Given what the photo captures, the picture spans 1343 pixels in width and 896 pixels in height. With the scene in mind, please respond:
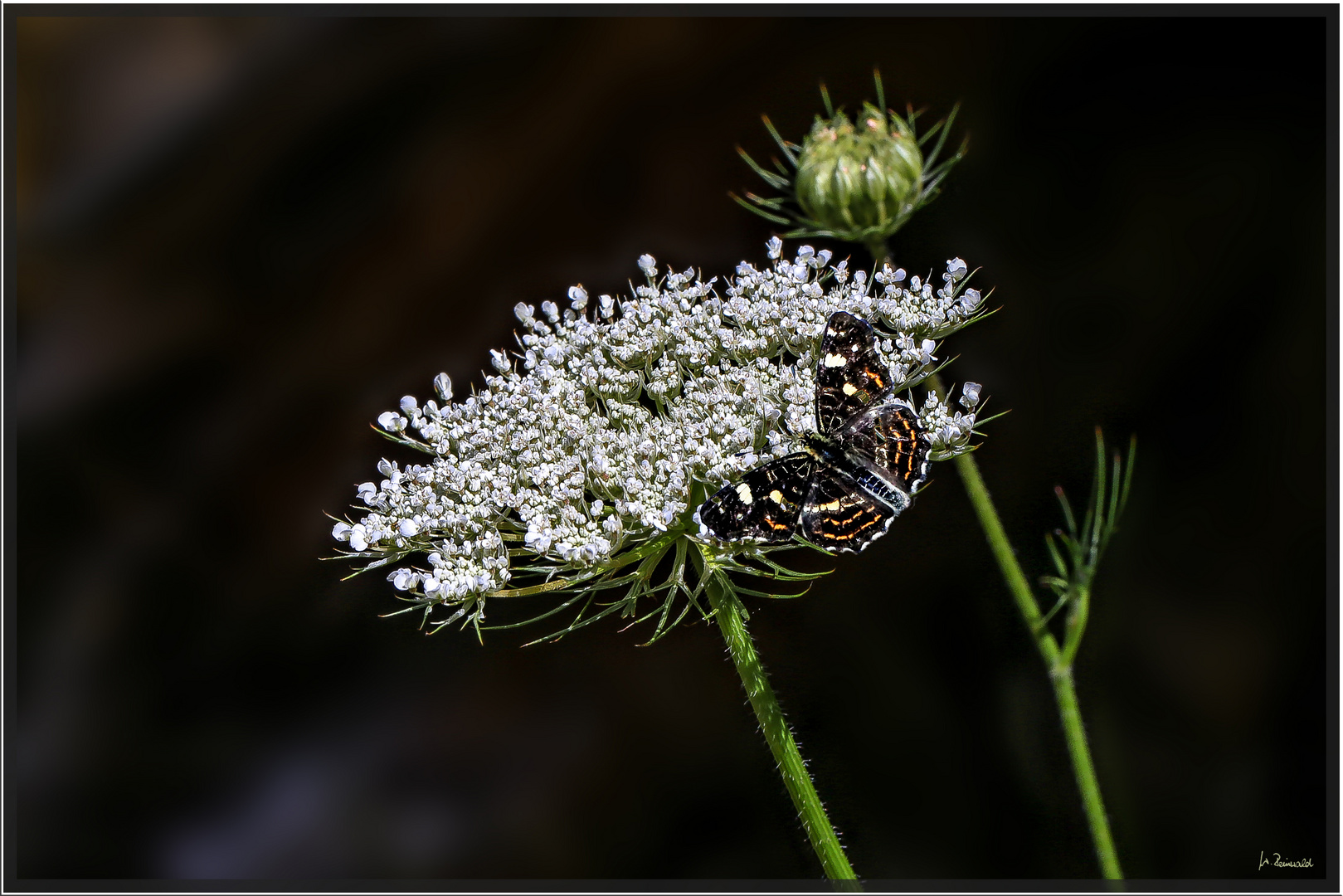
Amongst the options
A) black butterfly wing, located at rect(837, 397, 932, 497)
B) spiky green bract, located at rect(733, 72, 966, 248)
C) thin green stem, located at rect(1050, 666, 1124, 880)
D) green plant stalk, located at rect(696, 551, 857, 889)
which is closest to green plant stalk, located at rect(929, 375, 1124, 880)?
thin green stem, located at rect(1050, 666, 1124, 880)

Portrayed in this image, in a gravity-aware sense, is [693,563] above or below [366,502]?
below

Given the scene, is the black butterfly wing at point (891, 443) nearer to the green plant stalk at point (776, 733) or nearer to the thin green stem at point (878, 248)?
the green plant stalk at point (776, 733)

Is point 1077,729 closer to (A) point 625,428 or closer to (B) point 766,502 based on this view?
(B) point 766,502

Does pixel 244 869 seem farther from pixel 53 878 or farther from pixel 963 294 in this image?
pixel 963 294

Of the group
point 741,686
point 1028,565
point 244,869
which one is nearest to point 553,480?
point 741,686

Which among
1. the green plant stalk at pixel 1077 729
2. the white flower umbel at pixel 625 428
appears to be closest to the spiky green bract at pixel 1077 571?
the green plant stalk at pixel 1077 729
